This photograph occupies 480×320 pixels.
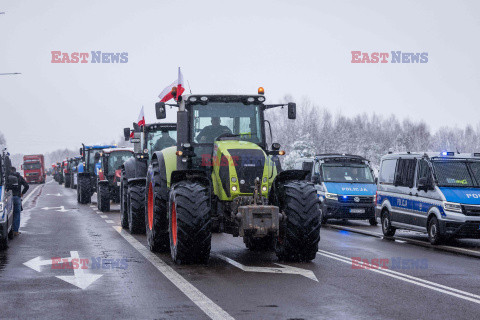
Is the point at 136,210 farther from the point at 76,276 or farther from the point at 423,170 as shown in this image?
the point at 76,276

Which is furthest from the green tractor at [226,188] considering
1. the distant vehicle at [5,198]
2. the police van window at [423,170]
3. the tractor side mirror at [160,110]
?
the police van window at [423,170]

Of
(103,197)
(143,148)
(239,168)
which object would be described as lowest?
(103,197)

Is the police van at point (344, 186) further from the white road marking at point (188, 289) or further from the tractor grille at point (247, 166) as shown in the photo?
the tractor grille at point (247, 166)

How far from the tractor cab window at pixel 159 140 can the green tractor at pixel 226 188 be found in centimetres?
586

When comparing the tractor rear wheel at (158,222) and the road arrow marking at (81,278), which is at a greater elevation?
the tractor rear wheel at (158,222)

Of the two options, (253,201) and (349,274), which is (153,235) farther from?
(349,274)

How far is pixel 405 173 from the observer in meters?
17.5

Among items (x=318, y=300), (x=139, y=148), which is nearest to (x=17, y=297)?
(x=318, y=300)

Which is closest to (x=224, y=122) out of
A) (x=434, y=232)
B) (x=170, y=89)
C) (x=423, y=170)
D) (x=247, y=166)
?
(x=247, y=166)

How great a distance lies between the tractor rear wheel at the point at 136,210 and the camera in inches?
696

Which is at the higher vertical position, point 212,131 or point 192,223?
point 212,131

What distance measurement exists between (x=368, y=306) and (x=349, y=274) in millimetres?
2513

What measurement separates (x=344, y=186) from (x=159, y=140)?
626 cm

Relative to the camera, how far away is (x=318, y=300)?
336 inches
